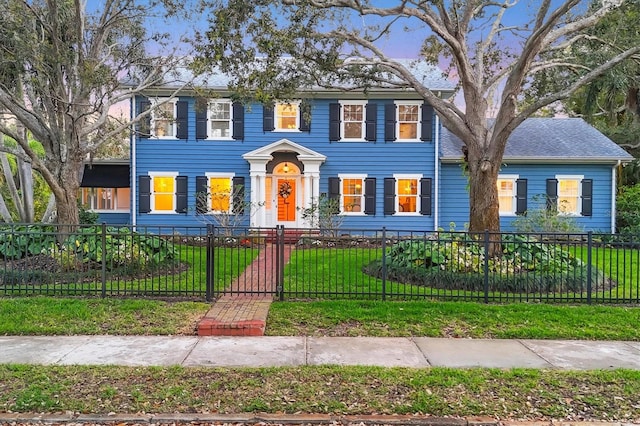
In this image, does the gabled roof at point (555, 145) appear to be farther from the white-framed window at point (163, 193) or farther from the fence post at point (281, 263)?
the fence post at point (281, 263)

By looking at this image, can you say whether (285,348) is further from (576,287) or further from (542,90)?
(542,90)

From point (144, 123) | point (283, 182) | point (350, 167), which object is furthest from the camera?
point (283, 182)

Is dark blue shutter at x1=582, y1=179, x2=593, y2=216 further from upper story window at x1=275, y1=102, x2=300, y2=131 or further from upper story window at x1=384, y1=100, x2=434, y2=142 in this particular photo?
upper story window at x1=275, y1=102, x2=300, y2=131

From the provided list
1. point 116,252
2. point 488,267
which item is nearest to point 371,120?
point 488,267

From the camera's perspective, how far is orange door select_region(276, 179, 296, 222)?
18.8 m

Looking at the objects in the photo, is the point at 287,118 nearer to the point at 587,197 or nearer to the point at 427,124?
the point at 427,124

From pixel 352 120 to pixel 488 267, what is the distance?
11.3 m

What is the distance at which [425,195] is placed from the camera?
18.4m

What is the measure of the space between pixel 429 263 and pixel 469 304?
1930mm

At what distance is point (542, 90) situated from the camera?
13086 millimetres

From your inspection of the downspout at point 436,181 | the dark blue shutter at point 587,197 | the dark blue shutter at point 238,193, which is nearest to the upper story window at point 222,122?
the dark blue shutter at point 238,193

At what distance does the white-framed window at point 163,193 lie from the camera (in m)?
18.6

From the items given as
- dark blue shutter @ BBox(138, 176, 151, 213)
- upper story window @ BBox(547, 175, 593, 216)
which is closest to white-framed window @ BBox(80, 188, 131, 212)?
dark blue shutter @ BBox(138, 176, 151, 213)

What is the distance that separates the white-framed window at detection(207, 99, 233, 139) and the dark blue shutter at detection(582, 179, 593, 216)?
1470 cm
